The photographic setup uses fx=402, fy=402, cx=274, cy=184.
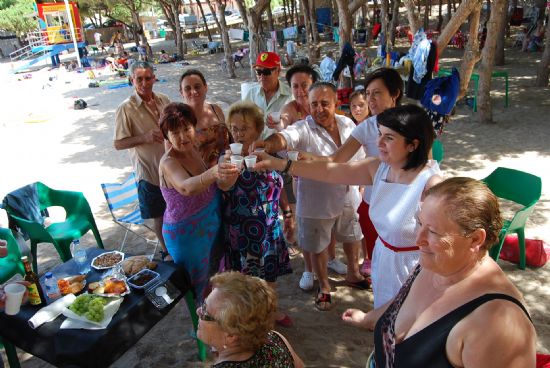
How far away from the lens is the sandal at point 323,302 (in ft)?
12.4

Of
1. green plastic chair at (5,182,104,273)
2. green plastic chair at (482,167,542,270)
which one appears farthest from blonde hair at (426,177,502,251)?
green plastic chair at (5,182,104,273)

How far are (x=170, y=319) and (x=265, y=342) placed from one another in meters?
2.31

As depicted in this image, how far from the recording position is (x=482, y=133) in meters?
8.38

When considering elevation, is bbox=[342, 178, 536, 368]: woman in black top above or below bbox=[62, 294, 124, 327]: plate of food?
above

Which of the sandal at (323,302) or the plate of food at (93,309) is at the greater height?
the plate of food at (93,309)

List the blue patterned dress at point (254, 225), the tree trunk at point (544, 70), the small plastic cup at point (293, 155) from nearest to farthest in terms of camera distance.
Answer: the small plastic cup at point (293, 155) < the blue patterned dress at point (254, 225) < the tree trunk at point (544, 70)

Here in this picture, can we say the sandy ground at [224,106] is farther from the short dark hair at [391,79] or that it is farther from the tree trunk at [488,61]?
the short dark hair at [391,79]

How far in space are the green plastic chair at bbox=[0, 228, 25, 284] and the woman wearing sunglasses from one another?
7.05 ft

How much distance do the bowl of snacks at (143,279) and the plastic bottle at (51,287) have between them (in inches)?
18.9

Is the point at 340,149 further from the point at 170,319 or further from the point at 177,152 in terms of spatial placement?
the point at 170,319

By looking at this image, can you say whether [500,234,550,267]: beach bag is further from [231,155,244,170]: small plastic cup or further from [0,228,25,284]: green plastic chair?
[0,228,25,284]: green plastic chair

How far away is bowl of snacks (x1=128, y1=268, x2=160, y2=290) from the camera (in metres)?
2.70

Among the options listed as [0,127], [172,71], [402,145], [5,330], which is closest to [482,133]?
[402,145]

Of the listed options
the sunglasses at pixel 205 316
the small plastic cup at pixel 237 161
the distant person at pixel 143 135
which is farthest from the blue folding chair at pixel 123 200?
the sunglasses at pixel 205 316
